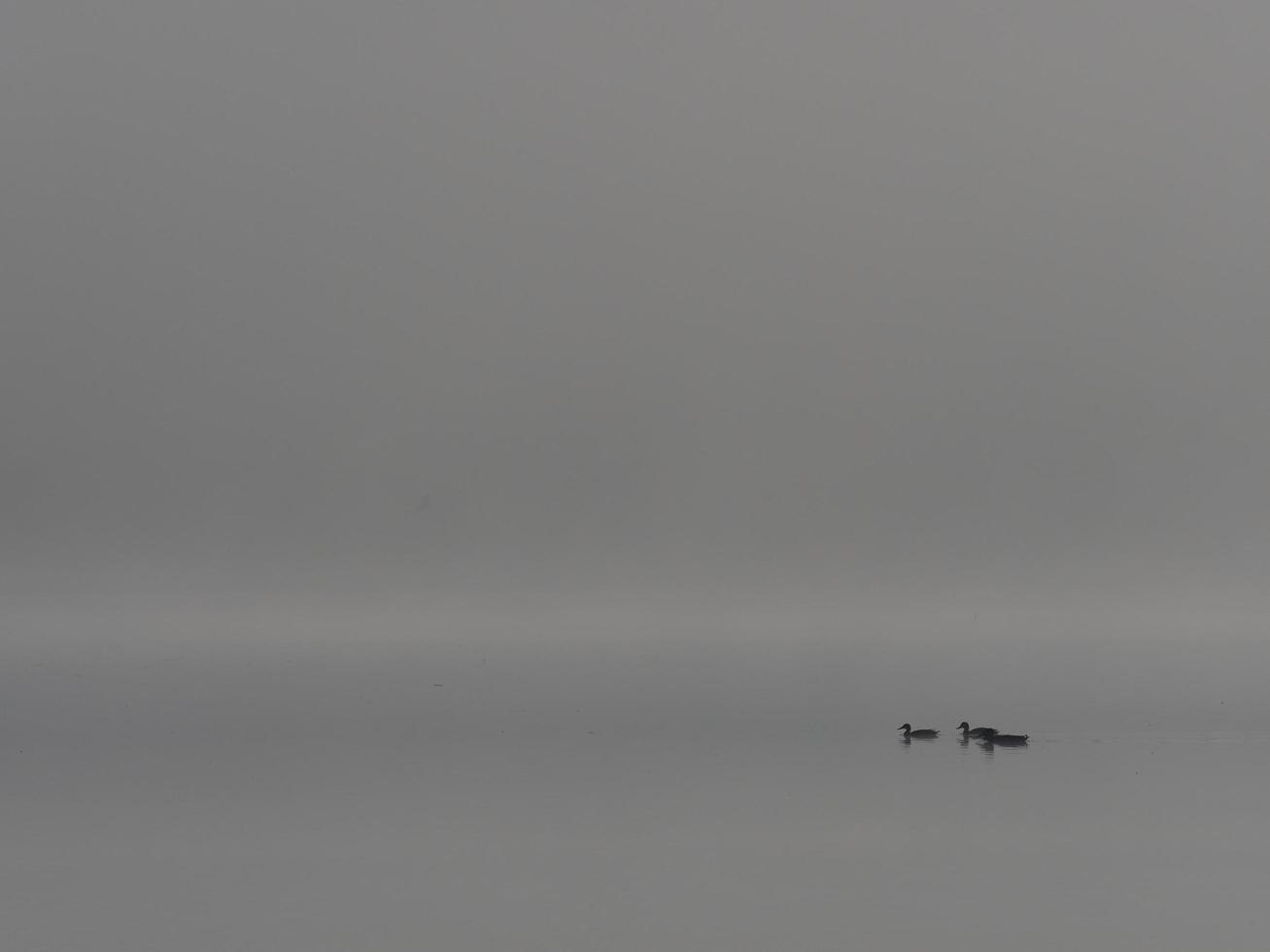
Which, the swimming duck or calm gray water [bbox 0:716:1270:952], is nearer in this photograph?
Answer: calm gray water [bbox 0:716:1270:952]

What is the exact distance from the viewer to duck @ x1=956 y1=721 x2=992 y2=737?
7.04ft

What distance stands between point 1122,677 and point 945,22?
64.7 inches

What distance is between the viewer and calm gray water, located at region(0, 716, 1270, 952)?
1103mm

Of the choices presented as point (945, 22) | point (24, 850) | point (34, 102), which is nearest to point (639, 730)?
point (24, 850)

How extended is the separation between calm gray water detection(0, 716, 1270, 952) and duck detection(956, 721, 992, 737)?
0.06 m

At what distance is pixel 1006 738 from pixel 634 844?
0.94 meters

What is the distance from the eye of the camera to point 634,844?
140 centimetres

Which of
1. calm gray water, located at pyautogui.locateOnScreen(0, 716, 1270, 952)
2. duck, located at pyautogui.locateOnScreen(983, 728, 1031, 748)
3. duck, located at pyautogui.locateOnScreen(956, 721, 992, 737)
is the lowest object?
calm gray water, located at pyautogui.locateOnScreen(0, 716, 1270, 952)

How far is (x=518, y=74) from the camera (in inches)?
127

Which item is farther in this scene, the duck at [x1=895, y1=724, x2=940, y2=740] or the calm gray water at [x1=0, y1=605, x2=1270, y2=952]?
the duck at [x1=895, y1=724, x2=940, y2=740]

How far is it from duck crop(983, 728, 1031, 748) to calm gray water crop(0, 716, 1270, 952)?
0.11 ft

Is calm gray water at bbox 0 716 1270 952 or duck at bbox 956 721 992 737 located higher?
duck at bbox 956 721 992 737

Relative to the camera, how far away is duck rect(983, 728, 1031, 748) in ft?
6.90

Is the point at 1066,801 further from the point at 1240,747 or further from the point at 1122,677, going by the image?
the point at 1122,677
